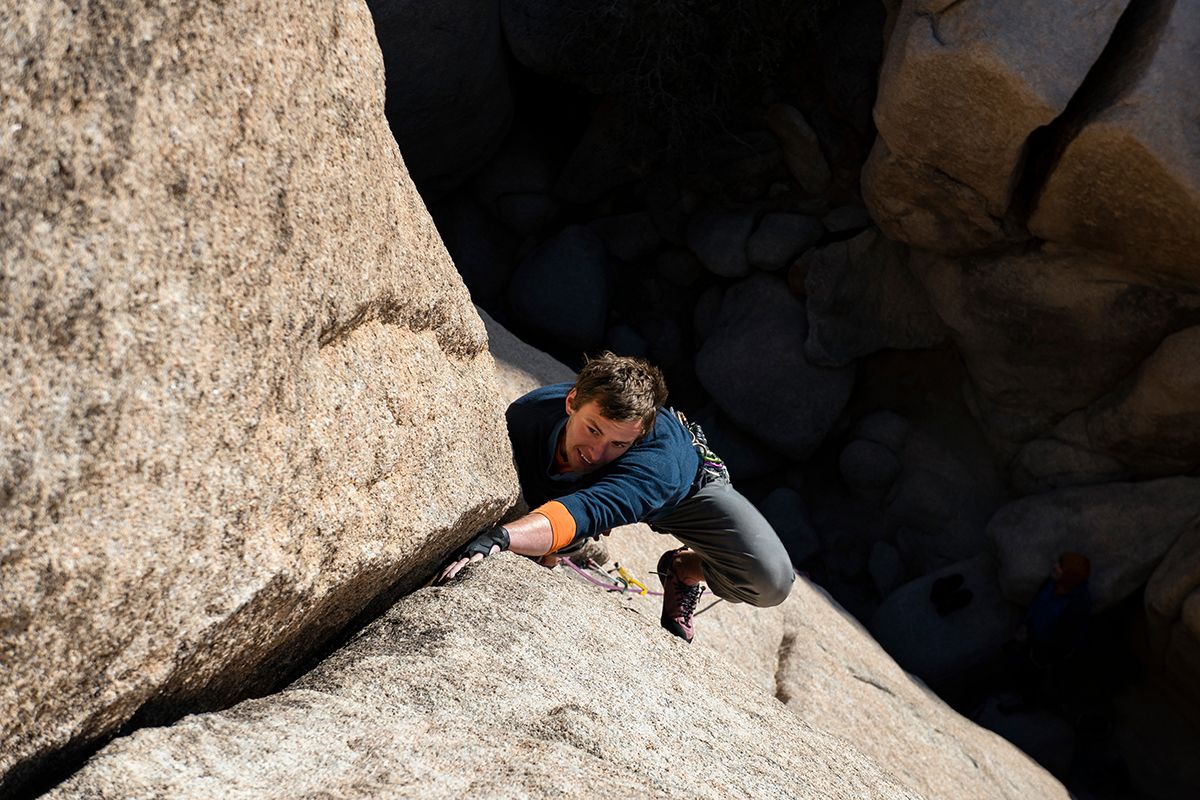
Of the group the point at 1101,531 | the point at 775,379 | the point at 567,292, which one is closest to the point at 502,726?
the point at 1101,531

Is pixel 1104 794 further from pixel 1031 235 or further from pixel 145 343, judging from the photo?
pixel 145 343

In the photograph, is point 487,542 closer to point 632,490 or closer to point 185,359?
point 632,490

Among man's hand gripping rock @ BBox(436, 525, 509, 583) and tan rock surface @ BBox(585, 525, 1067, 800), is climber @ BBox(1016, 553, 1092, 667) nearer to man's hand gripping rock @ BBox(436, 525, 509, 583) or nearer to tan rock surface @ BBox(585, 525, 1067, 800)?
tan rock surface @ BBox(585, 525, 1067, 800)

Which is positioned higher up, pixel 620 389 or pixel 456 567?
pixel 620 389

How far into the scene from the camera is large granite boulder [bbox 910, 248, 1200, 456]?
19.2 ft

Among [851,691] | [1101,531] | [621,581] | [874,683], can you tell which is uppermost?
[621,581]

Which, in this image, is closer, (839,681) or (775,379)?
(839,681)

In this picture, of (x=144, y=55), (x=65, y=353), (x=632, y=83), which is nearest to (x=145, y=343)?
(x=65, y=353)

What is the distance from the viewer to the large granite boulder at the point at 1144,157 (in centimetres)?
480

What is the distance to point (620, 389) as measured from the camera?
2.57 m

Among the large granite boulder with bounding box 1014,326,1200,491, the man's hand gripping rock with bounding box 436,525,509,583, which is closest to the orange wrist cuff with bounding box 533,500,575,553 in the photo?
the man's hand gripping rock with bounding box 436,525,509,583

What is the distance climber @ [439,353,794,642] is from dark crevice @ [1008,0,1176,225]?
3.03 m

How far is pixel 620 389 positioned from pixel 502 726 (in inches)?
39.6

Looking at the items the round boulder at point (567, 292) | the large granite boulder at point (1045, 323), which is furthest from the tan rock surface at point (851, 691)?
the round boulder at point (567, 292)
